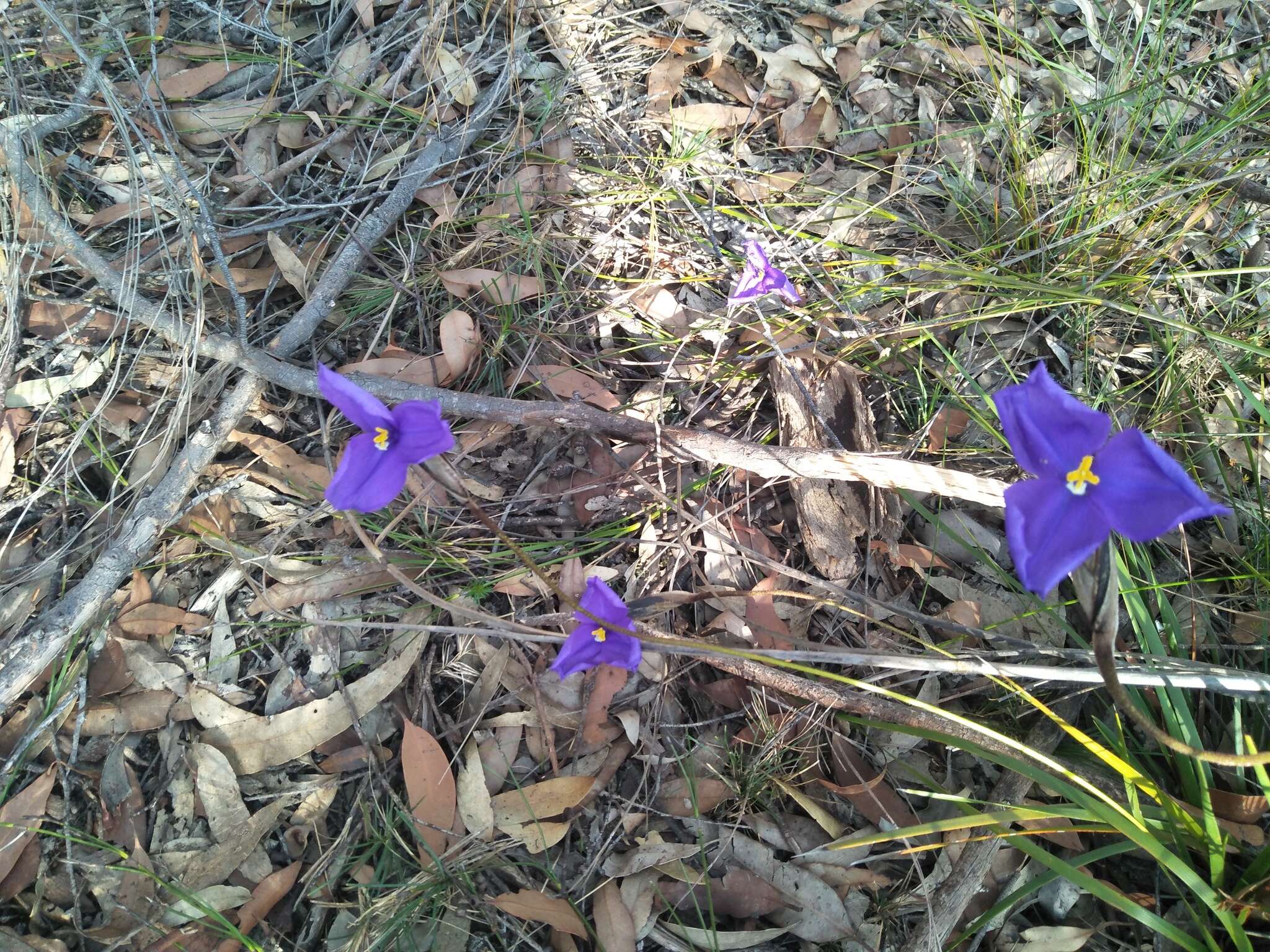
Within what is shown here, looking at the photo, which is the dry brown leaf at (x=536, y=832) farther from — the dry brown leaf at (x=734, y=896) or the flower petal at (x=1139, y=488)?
the flower petal at (x=1139, y=488)

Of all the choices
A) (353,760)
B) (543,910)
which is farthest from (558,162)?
(543,910)

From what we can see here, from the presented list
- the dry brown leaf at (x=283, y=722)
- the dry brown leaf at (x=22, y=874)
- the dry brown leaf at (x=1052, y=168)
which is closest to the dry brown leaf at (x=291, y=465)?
the dry brown leaf at (x=283, y=722)

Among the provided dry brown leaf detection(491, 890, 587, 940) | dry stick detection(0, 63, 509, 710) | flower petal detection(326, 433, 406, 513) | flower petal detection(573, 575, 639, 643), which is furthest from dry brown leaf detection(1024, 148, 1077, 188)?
dry brown leaf detection(491, 890, 587, 940)

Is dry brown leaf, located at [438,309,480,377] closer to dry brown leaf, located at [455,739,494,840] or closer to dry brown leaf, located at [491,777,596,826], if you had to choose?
dry brown leaf, located at [455,739,494,840]

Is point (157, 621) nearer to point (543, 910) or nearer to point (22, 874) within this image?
point (22, 874)

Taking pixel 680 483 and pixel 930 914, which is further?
pixel 680 483

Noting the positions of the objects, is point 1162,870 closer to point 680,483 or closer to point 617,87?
point 680,483

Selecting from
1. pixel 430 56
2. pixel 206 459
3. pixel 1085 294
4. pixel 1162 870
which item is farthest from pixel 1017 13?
pixel 206 459
